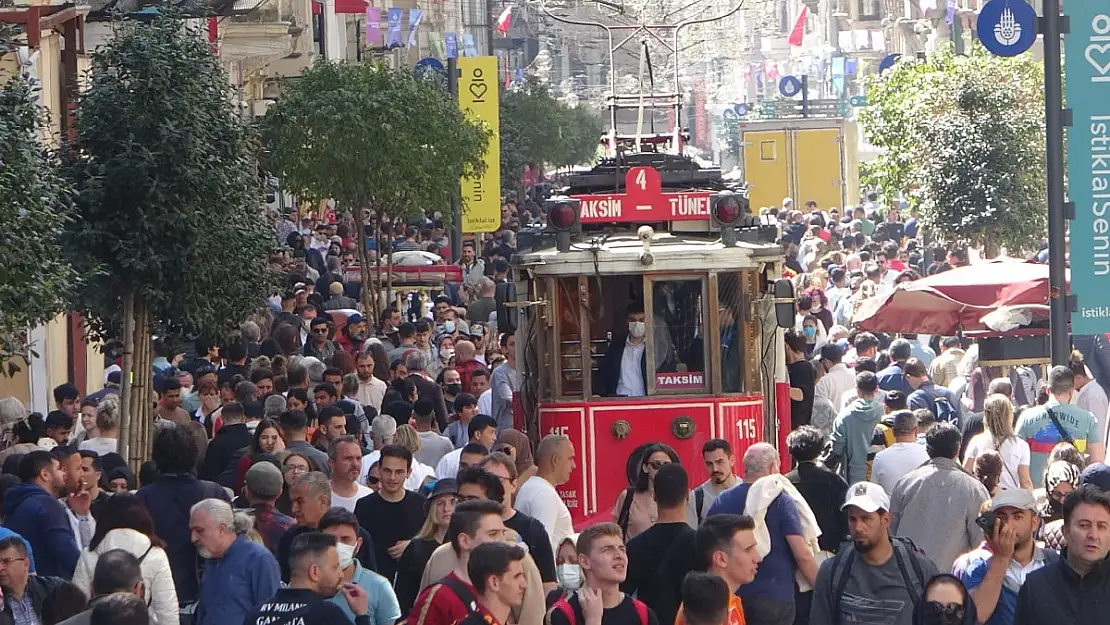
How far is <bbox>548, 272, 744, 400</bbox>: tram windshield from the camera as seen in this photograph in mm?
13680

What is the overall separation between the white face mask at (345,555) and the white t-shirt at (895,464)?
411 cm

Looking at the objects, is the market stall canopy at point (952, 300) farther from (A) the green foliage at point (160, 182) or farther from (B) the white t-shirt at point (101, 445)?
(B) the white t-shirt at point (101, 445)

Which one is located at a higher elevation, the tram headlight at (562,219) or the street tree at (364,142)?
the street tree at (364,142)

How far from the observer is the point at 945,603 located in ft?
24.2

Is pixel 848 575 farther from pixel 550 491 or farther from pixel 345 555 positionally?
pixel 550 491

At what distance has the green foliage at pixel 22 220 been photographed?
10.7 meters

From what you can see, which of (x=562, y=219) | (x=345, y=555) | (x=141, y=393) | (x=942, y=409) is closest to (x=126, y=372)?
(x=141, y=393)

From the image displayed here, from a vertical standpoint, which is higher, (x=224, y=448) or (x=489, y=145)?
(x=489, y=145)

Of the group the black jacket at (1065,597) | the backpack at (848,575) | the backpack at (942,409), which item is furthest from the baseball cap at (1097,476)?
the backpack at (942,409)

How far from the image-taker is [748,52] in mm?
118938

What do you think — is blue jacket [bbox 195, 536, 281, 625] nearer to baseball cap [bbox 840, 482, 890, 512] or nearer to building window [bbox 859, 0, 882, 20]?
baseball cap [bbox 840, 482, 890, 512]

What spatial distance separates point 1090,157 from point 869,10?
73.9 meters

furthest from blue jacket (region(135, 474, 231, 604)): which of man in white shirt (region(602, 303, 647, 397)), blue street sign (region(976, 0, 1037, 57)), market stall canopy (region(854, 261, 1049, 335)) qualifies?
market stall canopy (region(854, 261, 1049, 335))

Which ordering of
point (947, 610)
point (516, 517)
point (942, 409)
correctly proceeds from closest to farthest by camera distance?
point (947, 610) < point (516, 517) < point (942, 409)
